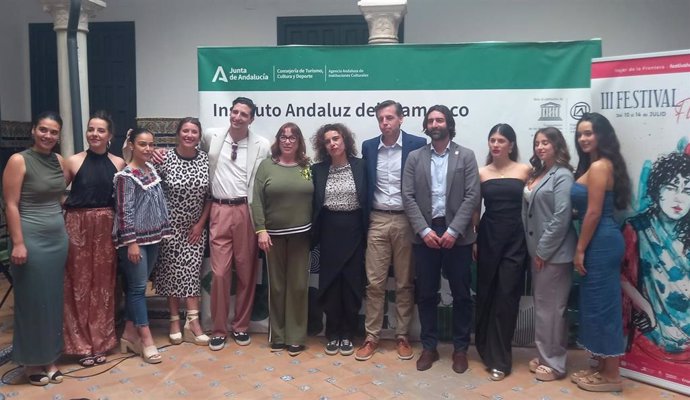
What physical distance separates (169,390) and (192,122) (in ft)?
5.42

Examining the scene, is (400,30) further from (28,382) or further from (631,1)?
(28,382)

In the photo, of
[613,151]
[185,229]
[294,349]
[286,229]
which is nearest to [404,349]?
[294,349]

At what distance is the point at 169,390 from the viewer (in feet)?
11.2

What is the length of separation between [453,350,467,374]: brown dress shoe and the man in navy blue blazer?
1.01 feet

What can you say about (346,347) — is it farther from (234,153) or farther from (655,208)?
(655,208)

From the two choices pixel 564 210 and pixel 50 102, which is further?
pixel 50 102

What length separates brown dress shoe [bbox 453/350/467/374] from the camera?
3.66 m

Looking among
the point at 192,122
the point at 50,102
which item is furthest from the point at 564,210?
the point at 50,102

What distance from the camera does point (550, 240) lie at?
335 cm

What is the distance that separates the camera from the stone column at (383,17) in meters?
5.55

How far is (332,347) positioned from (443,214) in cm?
116

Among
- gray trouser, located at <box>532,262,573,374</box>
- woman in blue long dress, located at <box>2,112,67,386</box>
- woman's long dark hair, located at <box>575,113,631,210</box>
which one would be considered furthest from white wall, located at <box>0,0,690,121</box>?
gray trouser, located at <box>532,262,573,374</box>

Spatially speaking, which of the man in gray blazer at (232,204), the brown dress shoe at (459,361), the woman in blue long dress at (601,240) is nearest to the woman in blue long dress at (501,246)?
the brown dress shoe at (459,361)

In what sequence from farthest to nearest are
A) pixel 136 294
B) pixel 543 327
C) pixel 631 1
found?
1. pixel 631 1
2. pixel 136 294
3. pixel 543 327
